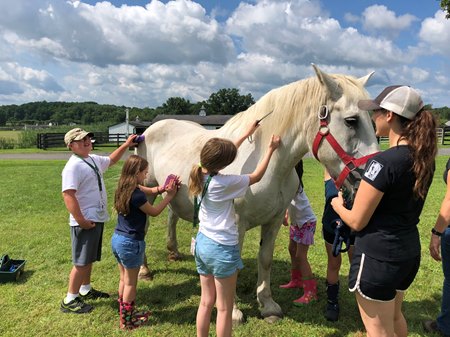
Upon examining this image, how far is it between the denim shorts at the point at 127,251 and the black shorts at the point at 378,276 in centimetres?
201

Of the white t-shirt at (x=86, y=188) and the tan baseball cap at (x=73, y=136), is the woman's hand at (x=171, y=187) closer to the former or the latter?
the white t-shirt at (x=86, y=188)

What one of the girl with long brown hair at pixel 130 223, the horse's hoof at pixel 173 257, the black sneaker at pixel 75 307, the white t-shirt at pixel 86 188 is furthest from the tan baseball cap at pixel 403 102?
the horse's hoof at pixel 173 257

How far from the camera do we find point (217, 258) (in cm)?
258

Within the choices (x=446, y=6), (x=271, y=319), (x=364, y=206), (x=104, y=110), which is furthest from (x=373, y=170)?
(x=104, y=110)

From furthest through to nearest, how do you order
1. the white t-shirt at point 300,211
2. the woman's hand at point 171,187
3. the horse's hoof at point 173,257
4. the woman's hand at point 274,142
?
1. the horse's hoof at point 173,257
2. the white t-shirt at point 300,211
3. the woman's hand at point 171,187
4. the woman's hand at point 274,142

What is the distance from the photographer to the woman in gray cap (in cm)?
184

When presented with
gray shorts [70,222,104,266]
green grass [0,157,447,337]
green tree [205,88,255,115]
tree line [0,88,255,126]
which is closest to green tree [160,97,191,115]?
tree line [0,88,255,126]

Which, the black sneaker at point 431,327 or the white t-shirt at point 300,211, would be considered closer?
the black sneaker at point 431,327

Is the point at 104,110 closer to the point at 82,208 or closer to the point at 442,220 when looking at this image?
the point at 82,208

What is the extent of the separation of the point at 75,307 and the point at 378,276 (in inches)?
121

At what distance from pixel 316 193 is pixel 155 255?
6215 millimetres

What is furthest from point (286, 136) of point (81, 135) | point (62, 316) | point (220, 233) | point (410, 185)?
point (62, 316)

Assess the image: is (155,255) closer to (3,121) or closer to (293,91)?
(293,91)

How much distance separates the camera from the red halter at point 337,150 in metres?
2.58
